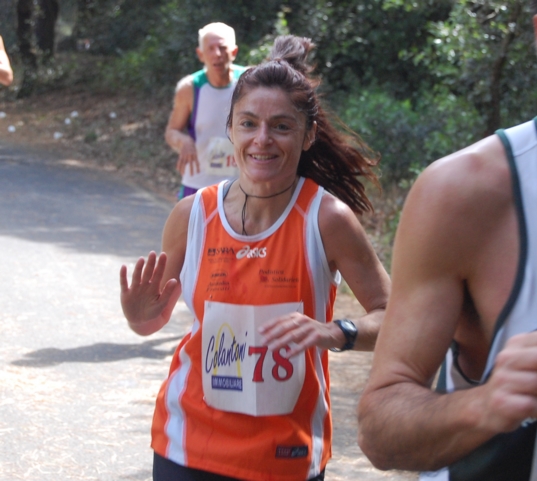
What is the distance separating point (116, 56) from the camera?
84.7 ft

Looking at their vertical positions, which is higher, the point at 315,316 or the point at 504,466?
the point at 504,466

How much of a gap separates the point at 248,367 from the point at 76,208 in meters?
8.85

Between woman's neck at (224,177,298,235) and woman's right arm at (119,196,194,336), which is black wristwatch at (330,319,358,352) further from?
woman's right arm at (119,196,194,336)

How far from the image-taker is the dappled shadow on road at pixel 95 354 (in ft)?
19.1

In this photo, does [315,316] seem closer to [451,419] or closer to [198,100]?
[451,419]

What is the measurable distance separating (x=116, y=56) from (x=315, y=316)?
24064 millimetres

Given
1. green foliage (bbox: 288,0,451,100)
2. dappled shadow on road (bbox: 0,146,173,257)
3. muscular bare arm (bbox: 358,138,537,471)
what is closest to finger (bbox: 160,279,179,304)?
muscular bare arm (bbox: 358,138,537,471)

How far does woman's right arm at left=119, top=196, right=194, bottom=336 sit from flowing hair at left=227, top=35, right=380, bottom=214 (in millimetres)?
478

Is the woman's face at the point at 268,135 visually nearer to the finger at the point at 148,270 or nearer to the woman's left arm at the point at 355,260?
the woman's left arm at the point at 355,260

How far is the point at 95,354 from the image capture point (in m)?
6.05

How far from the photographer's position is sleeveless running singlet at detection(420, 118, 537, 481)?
4.71ft

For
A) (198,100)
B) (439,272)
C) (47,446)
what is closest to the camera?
(439,272)

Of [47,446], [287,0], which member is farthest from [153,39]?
[47,446]

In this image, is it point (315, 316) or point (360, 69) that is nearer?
point (315, 316)
